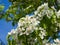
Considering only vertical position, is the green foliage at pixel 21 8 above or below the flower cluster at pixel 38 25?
above

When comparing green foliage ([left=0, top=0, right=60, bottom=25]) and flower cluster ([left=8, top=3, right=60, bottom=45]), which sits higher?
green foliage ([left=0, top=0, right=60, bottom=25])

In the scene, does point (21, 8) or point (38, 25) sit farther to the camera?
point (21, 8)

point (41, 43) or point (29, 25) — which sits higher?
point (29, 25)

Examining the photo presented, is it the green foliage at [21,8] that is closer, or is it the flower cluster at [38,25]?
the flower cluster at [38,25]

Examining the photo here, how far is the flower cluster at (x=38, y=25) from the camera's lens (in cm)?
608

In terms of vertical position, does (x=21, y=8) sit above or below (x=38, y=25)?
above

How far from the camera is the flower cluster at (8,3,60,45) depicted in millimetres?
6078

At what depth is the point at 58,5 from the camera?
7621 mm

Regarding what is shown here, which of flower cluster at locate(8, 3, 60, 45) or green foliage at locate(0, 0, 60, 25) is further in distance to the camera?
green foliage at locate(0, 0, 60, 25)

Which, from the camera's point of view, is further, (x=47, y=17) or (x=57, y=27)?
(x=57, y=27)

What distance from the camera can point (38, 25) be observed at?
625cm

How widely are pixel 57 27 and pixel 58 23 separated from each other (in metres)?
0.19

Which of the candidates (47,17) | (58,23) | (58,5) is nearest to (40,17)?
(47,17)

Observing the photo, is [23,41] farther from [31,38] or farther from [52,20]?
[52,20]
